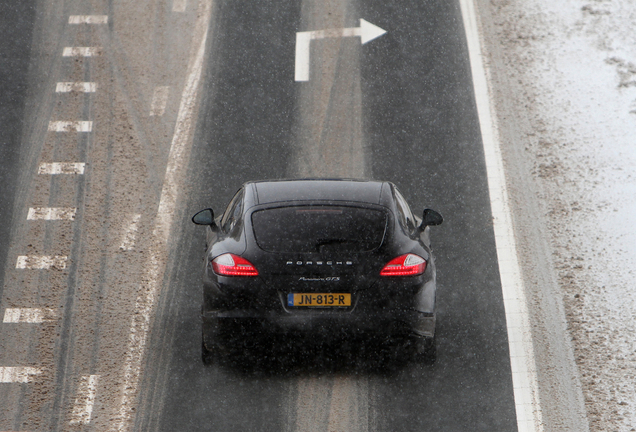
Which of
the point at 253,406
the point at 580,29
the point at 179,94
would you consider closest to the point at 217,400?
the point at 253,406

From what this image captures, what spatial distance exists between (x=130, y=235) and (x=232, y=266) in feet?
11.0

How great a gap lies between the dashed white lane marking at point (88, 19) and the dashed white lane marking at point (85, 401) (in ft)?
28.7

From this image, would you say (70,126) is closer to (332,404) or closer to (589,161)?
(332,404)

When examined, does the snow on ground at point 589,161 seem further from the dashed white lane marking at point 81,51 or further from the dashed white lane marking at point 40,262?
the dashed white lane marking at point 81,51

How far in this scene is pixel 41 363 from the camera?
864 centimetres

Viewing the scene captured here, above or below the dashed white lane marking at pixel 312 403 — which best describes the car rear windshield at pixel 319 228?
above

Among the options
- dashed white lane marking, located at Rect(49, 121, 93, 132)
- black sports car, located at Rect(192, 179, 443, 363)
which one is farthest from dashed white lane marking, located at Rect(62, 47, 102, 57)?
black sports car, located at Rect(192, 179, 443, 363)

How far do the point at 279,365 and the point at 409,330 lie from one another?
53.5 inches

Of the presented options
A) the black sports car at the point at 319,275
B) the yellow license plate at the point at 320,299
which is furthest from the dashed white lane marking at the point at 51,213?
the yellow license plate at the point at 320,299

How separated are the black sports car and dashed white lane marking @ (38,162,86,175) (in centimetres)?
459

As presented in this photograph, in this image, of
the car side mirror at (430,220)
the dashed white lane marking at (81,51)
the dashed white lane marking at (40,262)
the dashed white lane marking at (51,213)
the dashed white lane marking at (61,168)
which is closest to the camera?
the car side mirror at (430,220)

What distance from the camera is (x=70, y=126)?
1308 centimetres

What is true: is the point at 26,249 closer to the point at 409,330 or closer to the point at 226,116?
the point at 226,116

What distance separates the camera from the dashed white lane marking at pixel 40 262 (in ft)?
33.5
